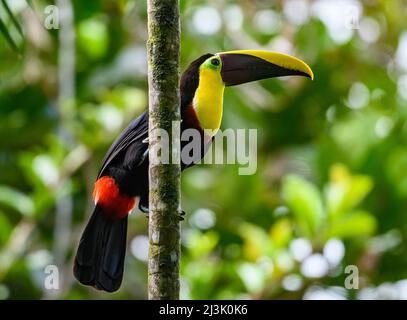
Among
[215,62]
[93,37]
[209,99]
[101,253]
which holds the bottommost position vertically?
[101,253]

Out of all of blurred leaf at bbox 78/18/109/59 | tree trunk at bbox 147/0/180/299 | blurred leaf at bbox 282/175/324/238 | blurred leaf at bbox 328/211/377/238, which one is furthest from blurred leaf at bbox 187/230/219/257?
tree trunk at bbox 147/0/180/299

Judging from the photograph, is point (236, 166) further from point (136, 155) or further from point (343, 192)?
point (136, 155)

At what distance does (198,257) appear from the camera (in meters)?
3.93

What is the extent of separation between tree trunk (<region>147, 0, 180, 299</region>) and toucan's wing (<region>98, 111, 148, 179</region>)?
18.6 inches

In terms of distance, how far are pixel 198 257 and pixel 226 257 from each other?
60 centimetres

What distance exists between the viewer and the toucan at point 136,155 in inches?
93.3

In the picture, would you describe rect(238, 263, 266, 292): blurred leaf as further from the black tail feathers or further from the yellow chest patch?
the yellow chest patch

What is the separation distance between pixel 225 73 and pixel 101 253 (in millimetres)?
694

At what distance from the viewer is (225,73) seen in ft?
8.13

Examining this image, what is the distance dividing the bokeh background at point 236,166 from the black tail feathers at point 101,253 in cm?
102

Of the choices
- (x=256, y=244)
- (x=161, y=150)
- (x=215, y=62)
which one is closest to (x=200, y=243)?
(x=256, y=244)

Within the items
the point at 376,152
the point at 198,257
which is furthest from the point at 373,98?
the point at 198,257

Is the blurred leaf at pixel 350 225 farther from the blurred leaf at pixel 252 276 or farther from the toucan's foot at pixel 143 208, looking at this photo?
→ the toucan's foot at pixel 143 208

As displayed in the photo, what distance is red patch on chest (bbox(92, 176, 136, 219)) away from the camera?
2465mm
